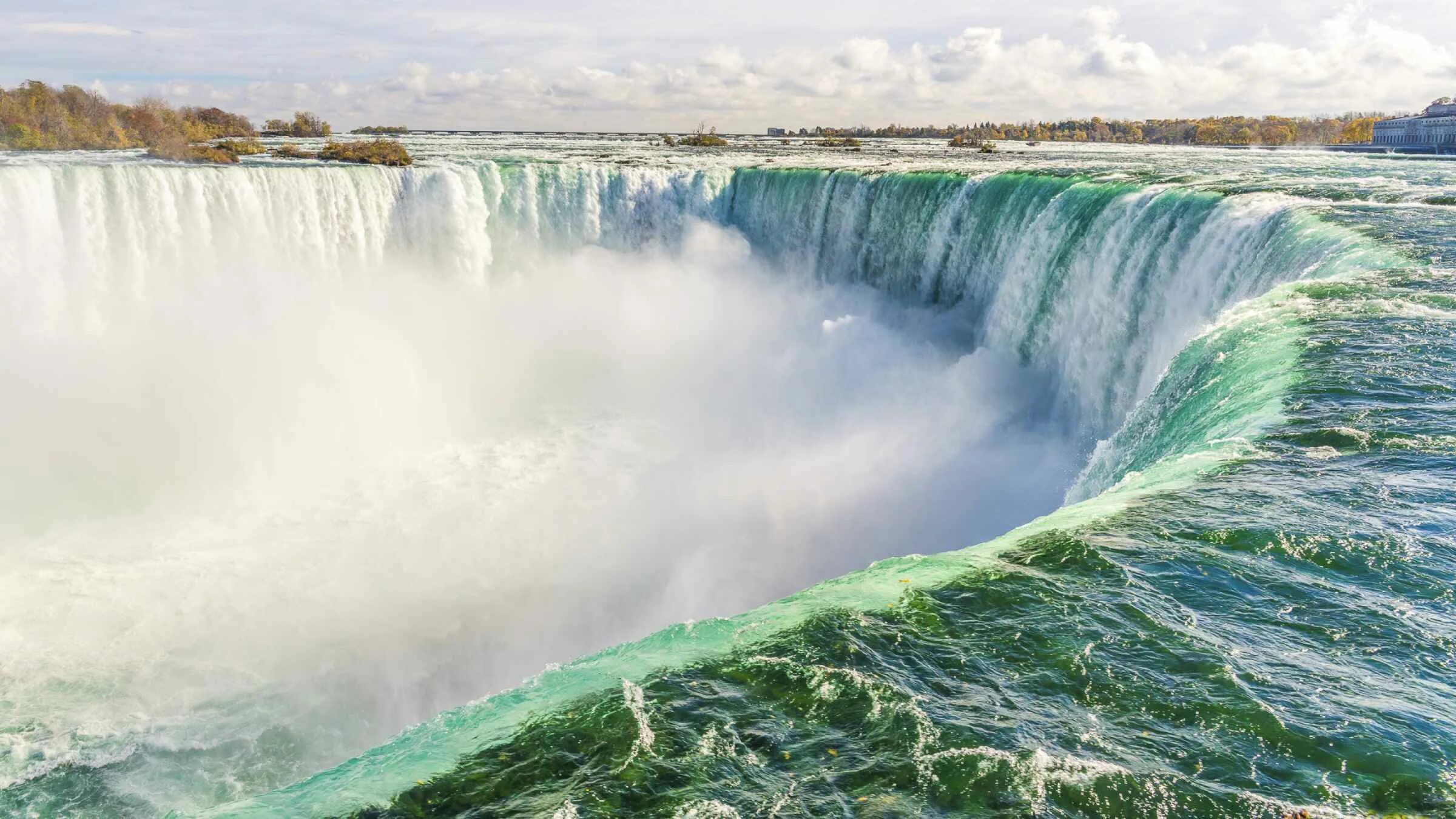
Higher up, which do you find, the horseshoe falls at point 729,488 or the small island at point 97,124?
the small island at point 97,124

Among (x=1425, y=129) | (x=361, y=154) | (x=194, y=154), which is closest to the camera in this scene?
(x=194, y=154)

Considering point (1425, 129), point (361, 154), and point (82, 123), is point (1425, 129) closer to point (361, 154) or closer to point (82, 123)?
point (361, 154)

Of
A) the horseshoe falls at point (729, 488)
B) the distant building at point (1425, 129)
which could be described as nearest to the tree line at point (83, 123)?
the horseshoe falls at point (729, 488)

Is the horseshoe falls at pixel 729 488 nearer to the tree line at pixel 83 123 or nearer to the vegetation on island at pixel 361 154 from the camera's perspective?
the vegetation on island at pixel 361 154

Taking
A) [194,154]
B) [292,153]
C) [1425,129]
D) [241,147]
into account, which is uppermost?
[1425,129]

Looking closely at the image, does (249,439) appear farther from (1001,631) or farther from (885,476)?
(1001,631)

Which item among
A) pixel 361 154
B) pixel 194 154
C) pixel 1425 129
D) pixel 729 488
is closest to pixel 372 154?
pixel 361 154
